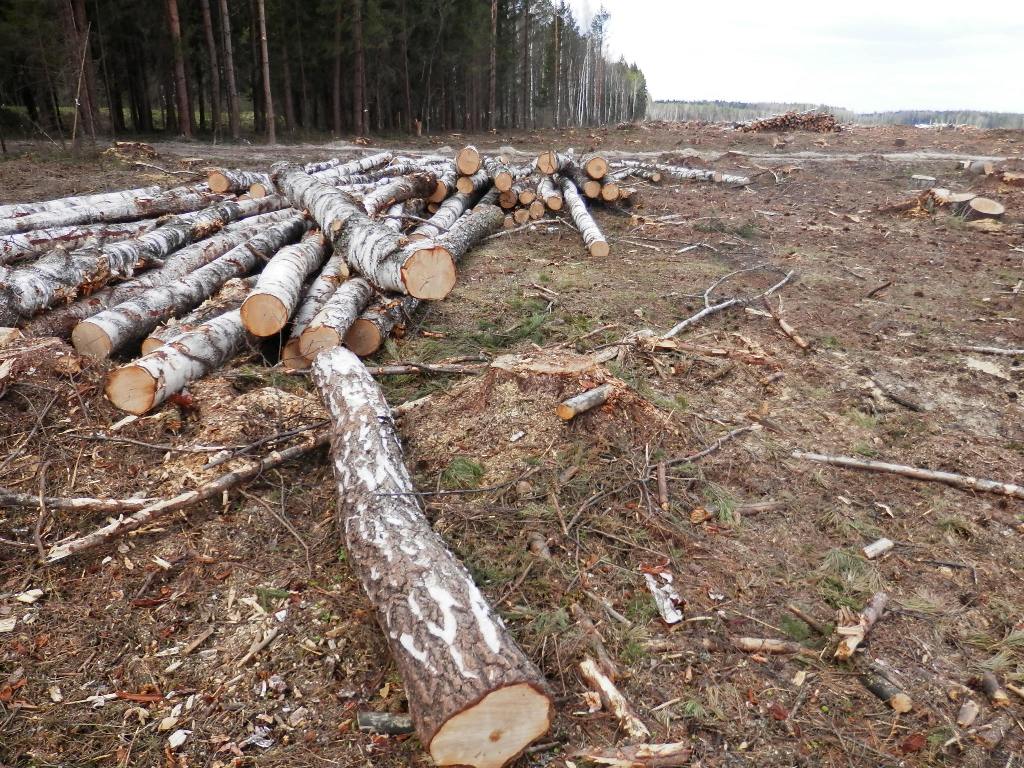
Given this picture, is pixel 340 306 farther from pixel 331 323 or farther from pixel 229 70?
pixel 229 70

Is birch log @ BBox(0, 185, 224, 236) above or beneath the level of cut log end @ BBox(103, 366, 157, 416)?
above

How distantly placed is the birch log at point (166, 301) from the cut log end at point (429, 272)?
2.44m

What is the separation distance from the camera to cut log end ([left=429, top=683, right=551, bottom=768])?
255 centimetres

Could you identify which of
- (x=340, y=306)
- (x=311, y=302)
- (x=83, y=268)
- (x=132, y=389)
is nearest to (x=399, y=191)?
(x=311, y=302)

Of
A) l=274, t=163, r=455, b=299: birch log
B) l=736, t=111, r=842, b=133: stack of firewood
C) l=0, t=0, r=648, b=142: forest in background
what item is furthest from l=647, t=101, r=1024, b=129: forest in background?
l=274, t=163, r=455, b=299: birch log

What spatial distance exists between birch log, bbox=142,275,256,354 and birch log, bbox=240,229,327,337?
1.51 feet

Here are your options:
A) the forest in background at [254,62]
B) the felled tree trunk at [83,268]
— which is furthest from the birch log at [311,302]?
the forest in background at [254,62]

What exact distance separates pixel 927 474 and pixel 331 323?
17.1 ft

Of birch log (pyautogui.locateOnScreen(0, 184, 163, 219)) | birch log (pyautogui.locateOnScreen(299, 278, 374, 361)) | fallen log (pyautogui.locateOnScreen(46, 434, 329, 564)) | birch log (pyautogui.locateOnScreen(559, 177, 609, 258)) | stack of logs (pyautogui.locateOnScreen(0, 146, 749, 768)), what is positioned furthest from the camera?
birch log (pyautogui.locateOnScreen(559, 177, 609, 258))

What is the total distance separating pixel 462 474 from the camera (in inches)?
172

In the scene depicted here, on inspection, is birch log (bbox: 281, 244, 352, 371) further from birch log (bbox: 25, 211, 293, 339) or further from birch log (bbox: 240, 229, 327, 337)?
birch log (bbox: 25, 211, 293, 339)

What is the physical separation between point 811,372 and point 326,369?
15.5 ft

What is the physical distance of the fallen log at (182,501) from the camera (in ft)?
12.1

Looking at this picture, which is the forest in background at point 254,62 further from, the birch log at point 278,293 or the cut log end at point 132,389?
the cut log end at point 132,389
